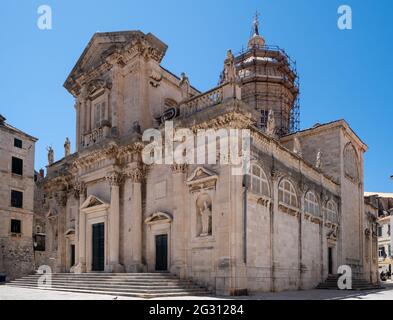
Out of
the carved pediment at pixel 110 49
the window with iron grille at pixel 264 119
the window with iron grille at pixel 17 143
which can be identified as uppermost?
the carved pediment at pixel 110 49

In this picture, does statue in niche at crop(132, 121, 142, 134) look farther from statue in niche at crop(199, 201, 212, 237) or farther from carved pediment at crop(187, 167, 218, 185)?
statue in niche at crop(199, 201, 212, 237)

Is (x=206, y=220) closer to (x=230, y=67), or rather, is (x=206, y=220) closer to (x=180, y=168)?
(x=180, y=168)

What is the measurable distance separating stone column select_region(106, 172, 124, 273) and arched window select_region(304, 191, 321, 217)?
1052cm

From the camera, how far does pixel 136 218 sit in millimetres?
21719

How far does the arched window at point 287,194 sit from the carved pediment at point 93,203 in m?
9.31

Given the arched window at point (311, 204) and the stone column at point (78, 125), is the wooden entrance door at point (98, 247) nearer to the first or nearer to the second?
the stone column at point (78, 125)

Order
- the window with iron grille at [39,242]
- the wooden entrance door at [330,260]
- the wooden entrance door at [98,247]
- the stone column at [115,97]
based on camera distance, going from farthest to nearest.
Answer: the window with iron grille at [39,242]
the wooden entrance door at [330,260]
the stone column at [115,97]
the wooden entrance door at [98,247]

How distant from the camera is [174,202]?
19.6m

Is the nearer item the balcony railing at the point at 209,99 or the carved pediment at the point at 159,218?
the balcony railing at the point at 209,99

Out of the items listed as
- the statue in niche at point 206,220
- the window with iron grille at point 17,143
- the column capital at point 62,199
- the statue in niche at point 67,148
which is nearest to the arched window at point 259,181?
the statue in niche at point 206,220

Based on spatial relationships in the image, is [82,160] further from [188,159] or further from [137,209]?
[188,159]

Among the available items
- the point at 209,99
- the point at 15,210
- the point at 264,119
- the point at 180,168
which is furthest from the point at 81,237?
the point at 264,119

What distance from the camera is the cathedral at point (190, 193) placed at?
18.3 metres
